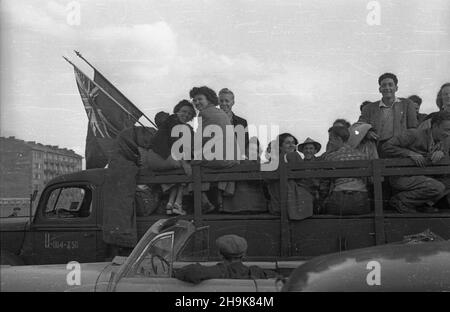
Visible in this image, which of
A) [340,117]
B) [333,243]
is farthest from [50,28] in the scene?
[333,243]

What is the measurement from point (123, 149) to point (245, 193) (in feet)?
2.83

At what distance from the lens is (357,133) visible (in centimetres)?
331

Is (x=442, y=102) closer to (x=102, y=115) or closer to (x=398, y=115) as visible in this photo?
(x=398, y=115)

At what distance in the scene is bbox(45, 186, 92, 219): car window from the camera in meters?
3.69

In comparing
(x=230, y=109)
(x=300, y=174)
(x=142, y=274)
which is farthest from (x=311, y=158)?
(x=142, y=274)

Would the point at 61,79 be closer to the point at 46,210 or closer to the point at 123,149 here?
the point at 123,149

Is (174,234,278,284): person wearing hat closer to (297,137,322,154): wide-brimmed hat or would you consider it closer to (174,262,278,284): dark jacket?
(174,262,278,284): dark jacket

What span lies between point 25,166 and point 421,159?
8.39ft

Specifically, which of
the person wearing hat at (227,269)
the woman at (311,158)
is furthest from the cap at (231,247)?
the woman at (311,158)

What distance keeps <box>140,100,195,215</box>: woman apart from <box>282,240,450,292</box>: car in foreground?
3.63ft

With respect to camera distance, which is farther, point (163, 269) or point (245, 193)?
point (245, 193)

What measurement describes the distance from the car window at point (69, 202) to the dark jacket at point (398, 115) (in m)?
2.00

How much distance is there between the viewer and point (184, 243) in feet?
9.41
